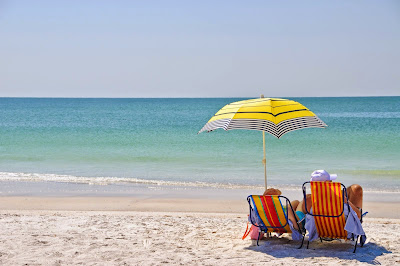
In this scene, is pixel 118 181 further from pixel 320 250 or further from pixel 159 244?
pixel 320 250

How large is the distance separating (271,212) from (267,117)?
1.04 m

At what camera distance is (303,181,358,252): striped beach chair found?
17.0 feet

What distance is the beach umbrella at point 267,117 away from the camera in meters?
5.56

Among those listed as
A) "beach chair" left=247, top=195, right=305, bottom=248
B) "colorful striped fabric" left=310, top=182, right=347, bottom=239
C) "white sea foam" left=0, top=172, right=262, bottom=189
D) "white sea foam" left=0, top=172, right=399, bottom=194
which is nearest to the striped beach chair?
"colorful striped fabric" left=310, top=182, right=347, bottom=239

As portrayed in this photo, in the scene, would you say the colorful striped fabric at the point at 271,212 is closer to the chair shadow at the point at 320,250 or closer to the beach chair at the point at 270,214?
the beach chair at the point at 270,214

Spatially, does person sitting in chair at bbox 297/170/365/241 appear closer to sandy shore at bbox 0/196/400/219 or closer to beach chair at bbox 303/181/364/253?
beach chair at bbox 303/181/364/253

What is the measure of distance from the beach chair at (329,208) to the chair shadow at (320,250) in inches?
5.6

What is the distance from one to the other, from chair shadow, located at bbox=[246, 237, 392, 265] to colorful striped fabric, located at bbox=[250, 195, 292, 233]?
0.22 metres

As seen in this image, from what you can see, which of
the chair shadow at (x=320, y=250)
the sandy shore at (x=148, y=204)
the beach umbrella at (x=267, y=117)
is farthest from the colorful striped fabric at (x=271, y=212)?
the sandy shore at (x=148, y=204)

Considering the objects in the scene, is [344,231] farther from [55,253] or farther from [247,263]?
[55,253]

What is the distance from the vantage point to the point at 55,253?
520 cm

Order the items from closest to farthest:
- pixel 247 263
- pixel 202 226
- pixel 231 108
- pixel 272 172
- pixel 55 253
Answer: pixel 247 263
pixel 55 253
pixel 231 108
pixel 202 226
pixel 272 172

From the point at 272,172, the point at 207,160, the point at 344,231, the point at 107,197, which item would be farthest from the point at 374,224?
the point at 207,160

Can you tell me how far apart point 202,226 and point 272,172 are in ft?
22.9
